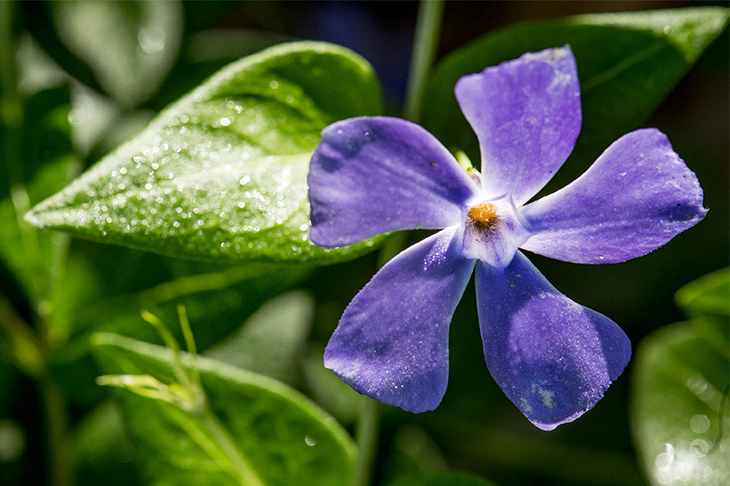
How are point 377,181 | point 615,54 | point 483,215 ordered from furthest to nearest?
point 615,54
point 483,215
point 377,181

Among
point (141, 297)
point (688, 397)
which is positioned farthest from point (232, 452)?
point (688, 397)

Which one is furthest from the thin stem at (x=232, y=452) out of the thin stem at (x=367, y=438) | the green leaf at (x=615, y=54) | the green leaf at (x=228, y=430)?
the green leaf at (x=615, y=54)

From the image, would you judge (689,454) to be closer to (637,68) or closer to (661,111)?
(637,68)

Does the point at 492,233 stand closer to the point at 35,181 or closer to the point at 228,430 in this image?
the point at 228,430

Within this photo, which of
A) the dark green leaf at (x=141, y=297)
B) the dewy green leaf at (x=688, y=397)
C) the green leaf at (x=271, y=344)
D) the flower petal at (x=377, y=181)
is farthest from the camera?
the green leaf at (x=271, y=344)

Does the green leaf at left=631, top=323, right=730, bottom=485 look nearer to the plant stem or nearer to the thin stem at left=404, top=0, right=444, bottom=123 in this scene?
the plant stem

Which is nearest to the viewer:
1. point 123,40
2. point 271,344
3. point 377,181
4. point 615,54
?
point 377,181

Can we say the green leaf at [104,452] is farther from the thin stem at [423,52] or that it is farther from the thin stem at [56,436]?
the thin stem at [423,52]
